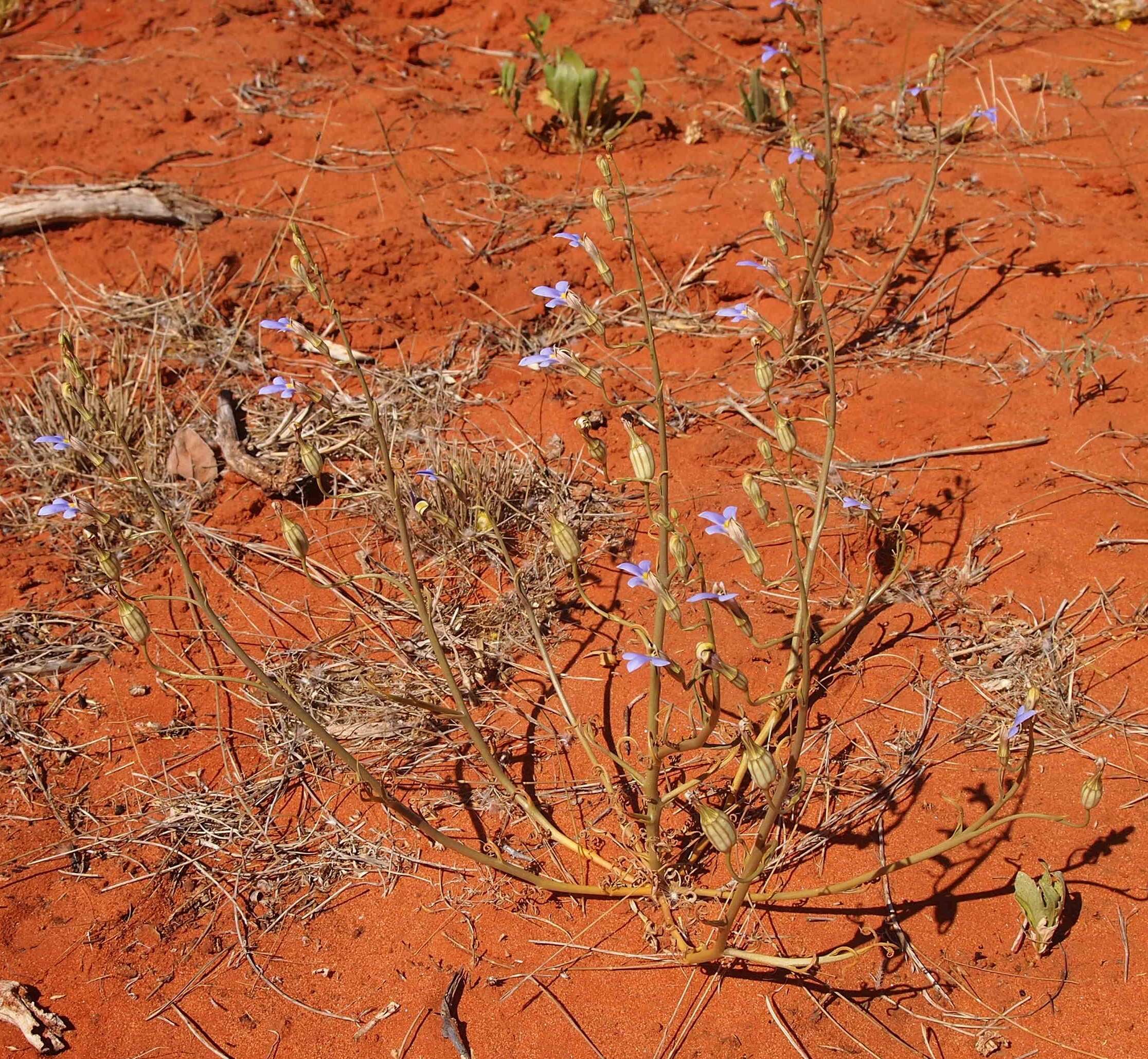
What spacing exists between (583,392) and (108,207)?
225 cm

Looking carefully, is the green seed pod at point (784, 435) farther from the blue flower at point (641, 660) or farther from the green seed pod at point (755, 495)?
the blue flower at point (641, 660)

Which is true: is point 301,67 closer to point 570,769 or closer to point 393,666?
point 393,666

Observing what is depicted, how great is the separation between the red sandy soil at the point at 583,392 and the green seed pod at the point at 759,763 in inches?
28.5

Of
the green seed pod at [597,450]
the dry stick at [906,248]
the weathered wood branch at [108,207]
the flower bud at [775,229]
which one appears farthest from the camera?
the weathered wood branch at [108,207]

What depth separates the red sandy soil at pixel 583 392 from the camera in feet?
7.27

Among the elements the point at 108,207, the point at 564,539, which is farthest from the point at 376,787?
the point at 108,207

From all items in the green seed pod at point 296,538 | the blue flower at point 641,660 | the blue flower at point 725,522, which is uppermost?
the blue flower at point 725,522

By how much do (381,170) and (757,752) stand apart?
371 centimetres

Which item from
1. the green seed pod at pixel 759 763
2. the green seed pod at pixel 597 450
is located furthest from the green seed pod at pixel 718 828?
the green seed pod at pixel 597 450

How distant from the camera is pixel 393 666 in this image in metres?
2.80

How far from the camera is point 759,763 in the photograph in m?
1.68

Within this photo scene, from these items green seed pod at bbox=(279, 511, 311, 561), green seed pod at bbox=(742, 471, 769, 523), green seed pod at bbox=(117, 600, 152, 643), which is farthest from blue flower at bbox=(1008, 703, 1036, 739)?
green seed pod at bbox=(117, 600, 152, 643)

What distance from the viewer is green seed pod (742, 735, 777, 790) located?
1.65 metres

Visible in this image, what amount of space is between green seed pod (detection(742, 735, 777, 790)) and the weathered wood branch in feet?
11.8
